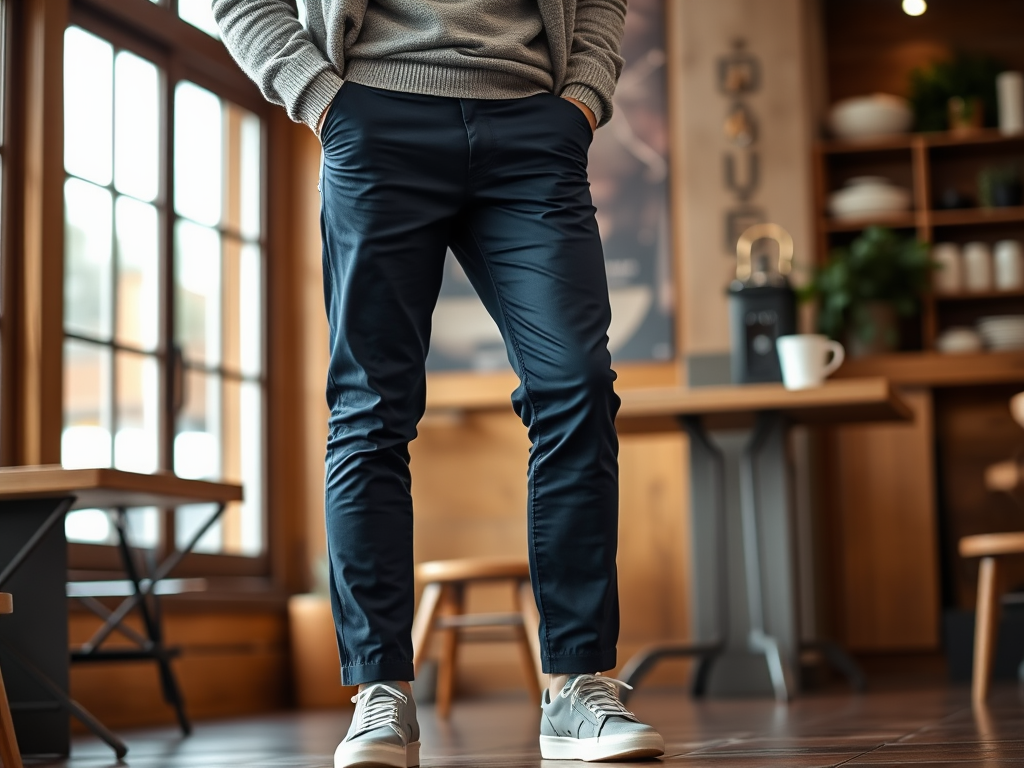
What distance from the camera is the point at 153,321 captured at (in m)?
4.09

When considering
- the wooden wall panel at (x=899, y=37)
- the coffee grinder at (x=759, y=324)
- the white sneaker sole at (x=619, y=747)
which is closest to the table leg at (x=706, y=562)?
the coffee grinder at (x=759, y=324)

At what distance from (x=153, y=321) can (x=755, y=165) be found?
218 centimetres

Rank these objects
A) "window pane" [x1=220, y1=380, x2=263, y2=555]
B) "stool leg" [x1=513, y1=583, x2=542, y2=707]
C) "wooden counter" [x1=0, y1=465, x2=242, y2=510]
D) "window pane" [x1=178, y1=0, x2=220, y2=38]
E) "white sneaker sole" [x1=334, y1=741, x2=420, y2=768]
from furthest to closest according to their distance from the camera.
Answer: "window pane" [x1=220, y1=380, x2=263, y2=555] < "window pane" [x1=178, y1=0, x2=220, y2=38] < "stool leg" [x1=513, y1=583, x2=542, y2=707] < "wooden counter" [x1=0, y1=465, x2=242, y2=510] < "white sneaker sole" [x1=334, y1=741, x2=420, y2=768]

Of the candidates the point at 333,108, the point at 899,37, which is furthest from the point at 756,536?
the point at 899,37

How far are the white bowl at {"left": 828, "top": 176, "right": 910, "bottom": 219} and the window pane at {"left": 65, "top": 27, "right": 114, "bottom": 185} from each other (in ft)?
8.82

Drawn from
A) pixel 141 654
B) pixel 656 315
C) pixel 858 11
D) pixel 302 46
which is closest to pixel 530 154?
pixel 302 46

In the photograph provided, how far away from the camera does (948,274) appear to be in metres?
5.14

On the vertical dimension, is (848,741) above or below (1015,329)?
below

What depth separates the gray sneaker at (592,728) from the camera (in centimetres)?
155

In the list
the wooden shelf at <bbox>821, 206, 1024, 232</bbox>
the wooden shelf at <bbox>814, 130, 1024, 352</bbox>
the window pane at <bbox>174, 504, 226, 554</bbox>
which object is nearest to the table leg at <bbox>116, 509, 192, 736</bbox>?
the window pane at <bbox>174, 504, 226, 554</bbox>

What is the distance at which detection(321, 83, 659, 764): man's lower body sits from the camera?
1.60 m

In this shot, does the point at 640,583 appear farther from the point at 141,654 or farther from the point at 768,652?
the point at 141,654

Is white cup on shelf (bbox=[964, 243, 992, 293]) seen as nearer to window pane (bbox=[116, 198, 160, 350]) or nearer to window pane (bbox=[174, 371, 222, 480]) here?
window pane (bbox=[174, 371, 222, 480])

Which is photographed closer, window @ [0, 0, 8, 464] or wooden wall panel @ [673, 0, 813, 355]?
window @ [0, 0, 8, 464]
